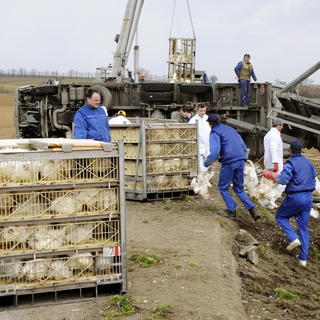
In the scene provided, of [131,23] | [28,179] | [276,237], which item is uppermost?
[131,23]

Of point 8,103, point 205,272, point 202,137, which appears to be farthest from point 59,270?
point 8,103

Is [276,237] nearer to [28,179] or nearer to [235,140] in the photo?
[235,140]

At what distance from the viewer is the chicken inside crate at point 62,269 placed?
19.5 feet

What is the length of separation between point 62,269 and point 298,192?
407 centimetres

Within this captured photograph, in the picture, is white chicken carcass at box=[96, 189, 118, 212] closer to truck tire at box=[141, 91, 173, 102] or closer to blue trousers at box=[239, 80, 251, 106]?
truck tire at box=[141, 91, 173, 102]

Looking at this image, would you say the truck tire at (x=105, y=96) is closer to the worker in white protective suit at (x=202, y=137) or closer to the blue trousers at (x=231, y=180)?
the worker in white protective suit at (x=202, y=137)

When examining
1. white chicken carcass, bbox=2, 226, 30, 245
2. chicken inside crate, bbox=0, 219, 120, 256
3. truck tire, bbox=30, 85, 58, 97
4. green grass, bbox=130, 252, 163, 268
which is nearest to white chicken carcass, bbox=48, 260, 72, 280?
chicken inside crate, bbox=0, 219, 120, 256

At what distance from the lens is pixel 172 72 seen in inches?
859

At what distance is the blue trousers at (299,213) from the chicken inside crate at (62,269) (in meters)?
3.51

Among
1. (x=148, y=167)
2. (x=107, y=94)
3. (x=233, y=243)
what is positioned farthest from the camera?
(x=107, y=94)

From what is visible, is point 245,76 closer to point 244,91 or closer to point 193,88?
point 244,91

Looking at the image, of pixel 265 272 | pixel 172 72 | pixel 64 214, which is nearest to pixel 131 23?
pixel 172 72

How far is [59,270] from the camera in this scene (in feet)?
19.9

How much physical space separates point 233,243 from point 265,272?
86 cm
